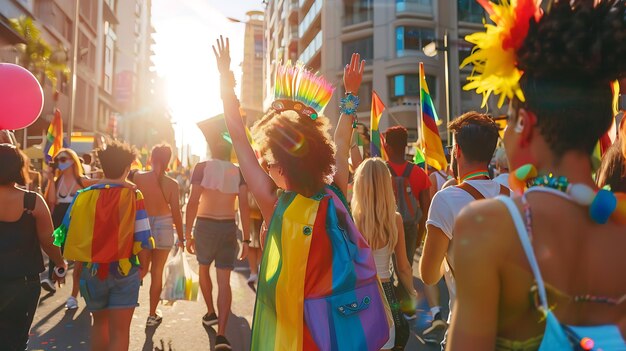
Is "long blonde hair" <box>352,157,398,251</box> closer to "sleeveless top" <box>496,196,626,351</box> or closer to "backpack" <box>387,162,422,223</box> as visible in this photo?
"backpack" <box>387,162,422,223</box>

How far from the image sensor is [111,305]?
399 centimetres

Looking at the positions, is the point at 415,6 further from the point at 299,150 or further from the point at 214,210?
the point at 299,150

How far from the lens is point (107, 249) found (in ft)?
13.2

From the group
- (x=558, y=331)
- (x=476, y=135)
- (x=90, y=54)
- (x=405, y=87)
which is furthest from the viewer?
(x=90, y=54)

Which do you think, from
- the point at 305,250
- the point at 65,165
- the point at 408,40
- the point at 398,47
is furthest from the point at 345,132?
the point at 408,40

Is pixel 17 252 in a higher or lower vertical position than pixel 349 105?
lower

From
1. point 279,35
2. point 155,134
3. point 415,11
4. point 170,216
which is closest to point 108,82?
point 279,35

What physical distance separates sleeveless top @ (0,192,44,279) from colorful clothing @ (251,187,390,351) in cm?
212

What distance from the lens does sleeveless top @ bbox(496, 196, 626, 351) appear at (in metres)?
1.28

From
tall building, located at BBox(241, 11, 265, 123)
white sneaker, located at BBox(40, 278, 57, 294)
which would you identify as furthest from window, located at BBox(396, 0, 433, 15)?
tall building, located at BBox(241, 11, 265, 123)

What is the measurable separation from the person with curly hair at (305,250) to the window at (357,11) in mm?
36780

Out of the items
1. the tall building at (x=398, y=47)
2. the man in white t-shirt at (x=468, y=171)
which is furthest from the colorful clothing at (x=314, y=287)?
the tall building at (x=398, y=47)

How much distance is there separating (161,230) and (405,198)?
2812 millimetres

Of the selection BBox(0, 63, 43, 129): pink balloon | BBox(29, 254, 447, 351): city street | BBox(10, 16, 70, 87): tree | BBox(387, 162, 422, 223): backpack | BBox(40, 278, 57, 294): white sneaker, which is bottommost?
BBox(29, 254, 447, 351): city street
